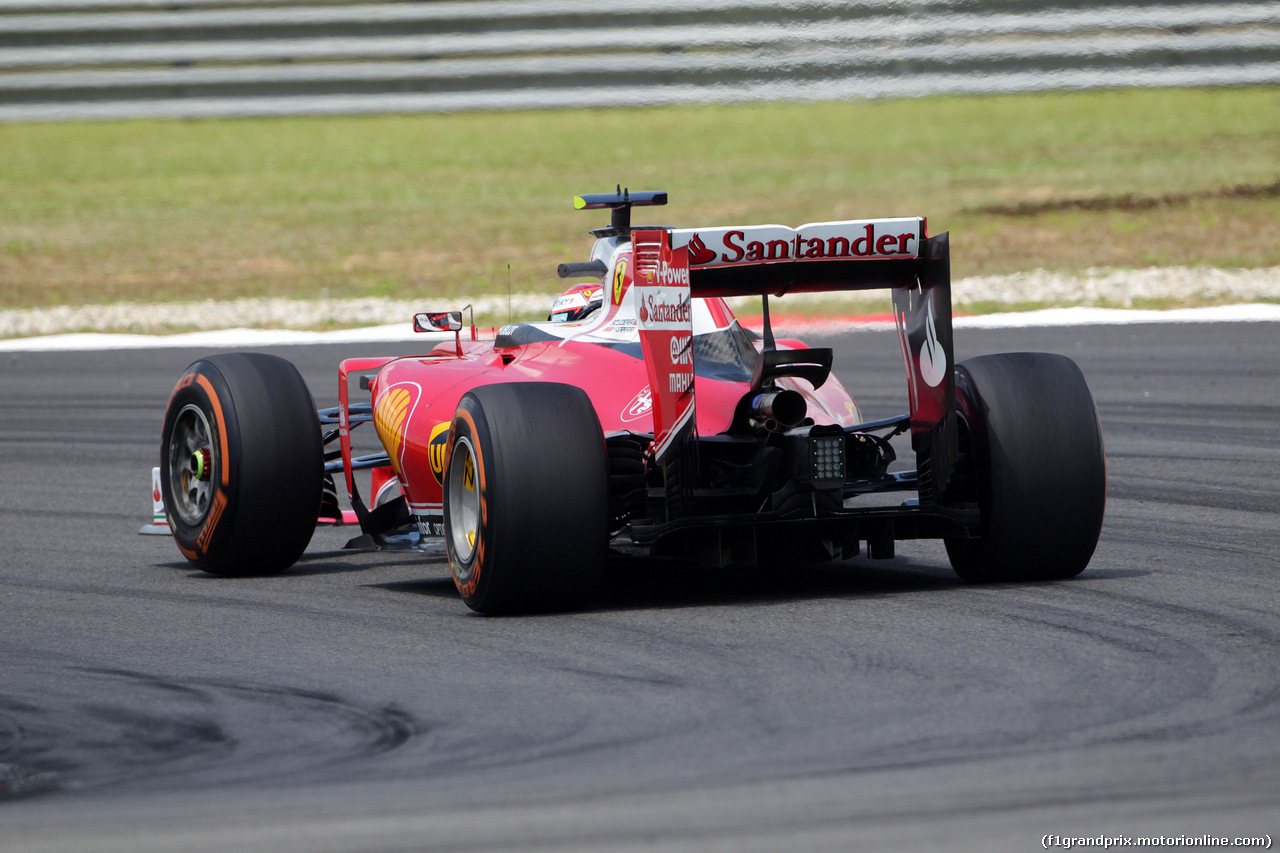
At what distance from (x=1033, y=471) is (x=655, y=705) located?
2227 mm

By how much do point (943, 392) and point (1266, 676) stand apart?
1835mm

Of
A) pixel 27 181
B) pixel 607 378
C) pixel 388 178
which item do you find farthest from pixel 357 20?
pixel 607 378

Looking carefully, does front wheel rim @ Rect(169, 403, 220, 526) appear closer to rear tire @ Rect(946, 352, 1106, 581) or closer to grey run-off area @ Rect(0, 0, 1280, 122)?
rear tire @ Rect(946, 352, 1106, 581)

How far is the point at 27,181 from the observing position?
28.2 metres

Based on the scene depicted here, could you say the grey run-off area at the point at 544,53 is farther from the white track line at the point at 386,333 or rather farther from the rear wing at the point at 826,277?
the rear wing at the point at 826,277

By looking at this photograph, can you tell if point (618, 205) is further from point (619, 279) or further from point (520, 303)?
point (520, 303)

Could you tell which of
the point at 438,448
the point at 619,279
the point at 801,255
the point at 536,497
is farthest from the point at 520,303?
the point at 536,497

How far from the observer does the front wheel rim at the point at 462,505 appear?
662 centimetres

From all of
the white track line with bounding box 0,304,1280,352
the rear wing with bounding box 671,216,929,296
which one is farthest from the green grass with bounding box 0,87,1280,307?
the rear wing with bounding box 671,216,929,296

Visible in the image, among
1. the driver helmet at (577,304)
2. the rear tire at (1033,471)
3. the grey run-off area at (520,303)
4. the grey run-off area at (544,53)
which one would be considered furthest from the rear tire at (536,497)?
the grey run-off area at (544,53)

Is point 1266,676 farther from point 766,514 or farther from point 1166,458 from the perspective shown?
point 1166,458

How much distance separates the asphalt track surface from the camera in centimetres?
388

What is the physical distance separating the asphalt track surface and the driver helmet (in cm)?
123

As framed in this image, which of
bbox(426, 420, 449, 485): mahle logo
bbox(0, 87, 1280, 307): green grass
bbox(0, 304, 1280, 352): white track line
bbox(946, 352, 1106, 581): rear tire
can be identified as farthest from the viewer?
bbox(0, 87, 1280, 307): green grass
